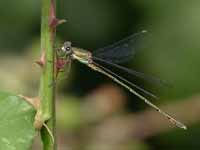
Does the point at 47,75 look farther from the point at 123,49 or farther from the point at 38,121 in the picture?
the point at 123,49

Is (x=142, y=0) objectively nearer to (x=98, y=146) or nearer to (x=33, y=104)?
(x=98, y=146)

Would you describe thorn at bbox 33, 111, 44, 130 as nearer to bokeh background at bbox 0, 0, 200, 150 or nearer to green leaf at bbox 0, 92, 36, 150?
green leaf at bbox 0, 92, 36, 150

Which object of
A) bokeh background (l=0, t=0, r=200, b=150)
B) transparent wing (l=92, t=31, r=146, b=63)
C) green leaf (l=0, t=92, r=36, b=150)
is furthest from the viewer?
bokeh background (l=0, t=0, r=200, b=150)

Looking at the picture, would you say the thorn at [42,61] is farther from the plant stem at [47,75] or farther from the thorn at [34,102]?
the thorn at [34,102]

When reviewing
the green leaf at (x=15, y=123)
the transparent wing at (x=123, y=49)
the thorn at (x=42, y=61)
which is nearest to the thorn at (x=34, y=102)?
the green leaf at (x=15, y=123)

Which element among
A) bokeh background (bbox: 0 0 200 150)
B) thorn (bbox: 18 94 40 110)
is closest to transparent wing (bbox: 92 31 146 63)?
bokeh background (bbox: 0 0 200 150)

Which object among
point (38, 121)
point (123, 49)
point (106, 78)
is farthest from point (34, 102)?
point (106, 78)
